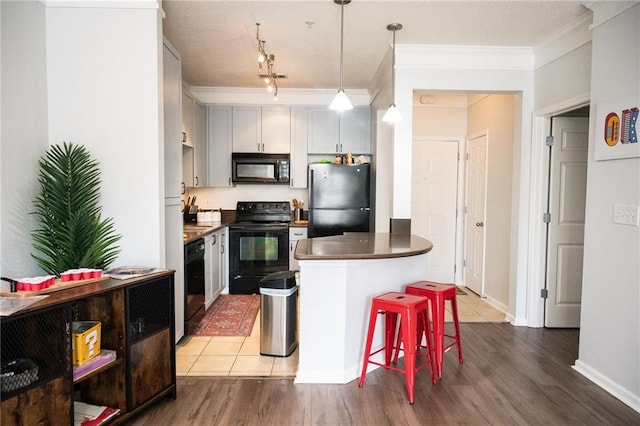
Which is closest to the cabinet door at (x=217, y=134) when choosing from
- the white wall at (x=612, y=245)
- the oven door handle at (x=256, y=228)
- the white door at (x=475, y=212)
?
the oven door handle at (x=256, y=228)

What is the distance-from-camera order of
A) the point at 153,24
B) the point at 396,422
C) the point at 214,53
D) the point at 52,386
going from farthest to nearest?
the point at 214,53, the point at 153,24, the point at 396,422, the point at 52,386

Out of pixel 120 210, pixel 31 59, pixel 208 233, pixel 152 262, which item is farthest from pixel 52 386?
pixel 208 233

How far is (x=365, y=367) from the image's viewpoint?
8.11ft

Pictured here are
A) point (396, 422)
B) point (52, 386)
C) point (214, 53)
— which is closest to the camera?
point (52, 386)

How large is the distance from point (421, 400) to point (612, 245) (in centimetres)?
154

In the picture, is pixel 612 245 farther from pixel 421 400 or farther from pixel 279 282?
pixel 279 282

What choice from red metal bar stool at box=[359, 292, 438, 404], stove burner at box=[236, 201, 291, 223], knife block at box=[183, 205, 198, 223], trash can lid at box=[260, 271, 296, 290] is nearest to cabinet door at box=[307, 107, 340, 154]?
stove burner at box=[236, 201, 291, 223]

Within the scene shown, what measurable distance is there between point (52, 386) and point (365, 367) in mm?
1649

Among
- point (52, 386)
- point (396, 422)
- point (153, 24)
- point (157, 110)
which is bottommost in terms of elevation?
point (396, 422)

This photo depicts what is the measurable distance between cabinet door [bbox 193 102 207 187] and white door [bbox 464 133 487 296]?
11.0 ft

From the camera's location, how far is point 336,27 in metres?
3.05

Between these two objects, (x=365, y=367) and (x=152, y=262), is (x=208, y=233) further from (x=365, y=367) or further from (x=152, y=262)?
(x=365, y=367)

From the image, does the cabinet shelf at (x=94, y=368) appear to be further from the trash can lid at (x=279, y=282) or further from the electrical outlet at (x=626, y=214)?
the electrical outlet at (x=626, y=214)

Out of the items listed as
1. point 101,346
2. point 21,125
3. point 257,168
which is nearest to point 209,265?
point 257,168
